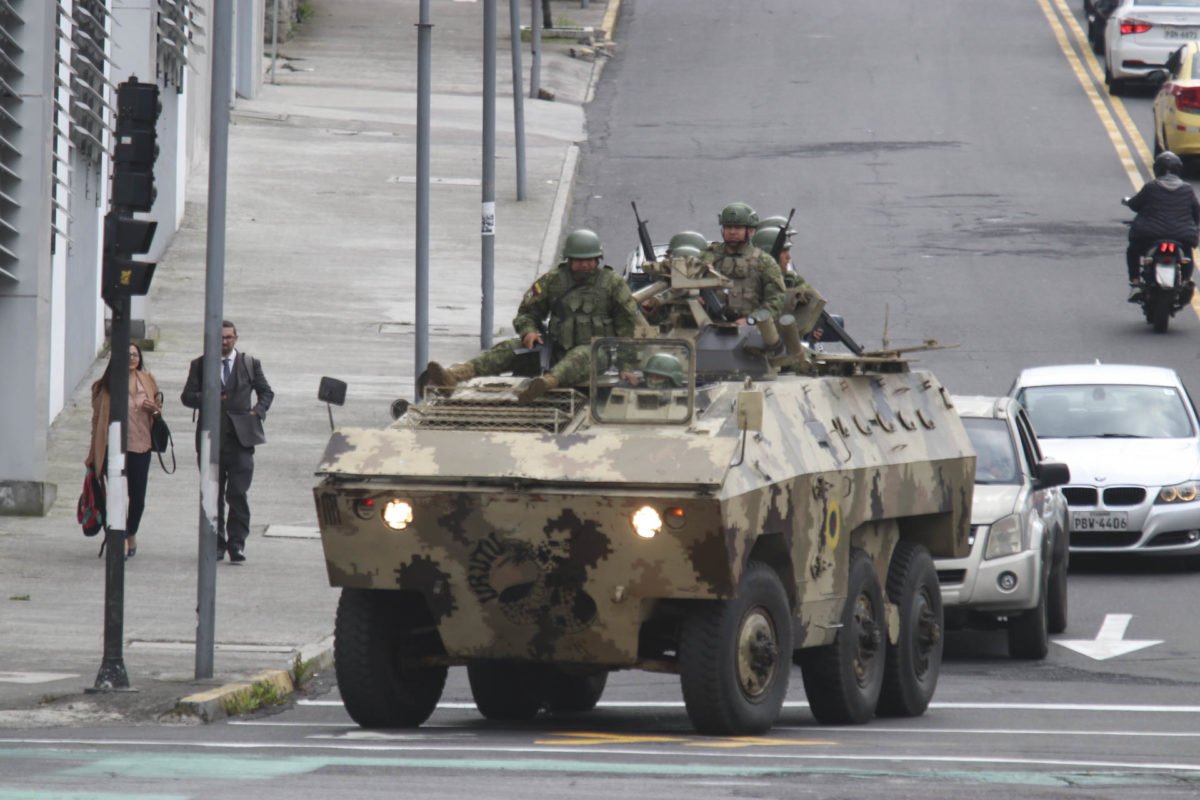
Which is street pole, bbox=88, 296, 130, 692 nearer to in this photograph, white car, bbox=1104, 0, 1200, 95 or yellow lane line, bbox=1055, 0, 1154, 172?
yellow lane line, bbox=1055, 0, 1154, 172

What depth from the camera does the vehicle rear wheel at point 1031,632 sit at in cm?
1570

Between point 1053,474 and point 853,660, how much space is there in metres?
4.21

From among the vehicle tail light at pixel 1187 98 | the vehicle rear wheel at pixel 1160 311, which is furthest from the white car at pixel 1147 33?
the vehicle rear wheel at pixel 1160 311

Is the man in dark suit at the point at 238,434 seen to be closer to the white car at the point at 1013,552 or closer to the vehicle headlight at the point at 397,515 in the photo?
the white car at the point at 1013,552

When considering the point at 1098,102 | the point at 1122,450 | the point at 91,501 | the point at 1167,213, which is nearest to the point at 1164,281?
the point at 1167,213

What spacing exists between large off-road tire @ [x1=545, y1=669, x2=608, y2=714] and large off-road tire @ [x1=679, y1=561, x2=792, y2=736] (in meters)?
1.76

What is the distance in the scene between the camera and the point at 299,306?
28.8 meters

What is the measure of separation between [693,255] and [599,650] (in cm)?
324

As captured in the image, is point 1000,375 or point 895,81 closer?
point 1000,375

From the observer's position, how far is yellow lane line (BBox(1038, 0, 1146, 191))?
36375mm

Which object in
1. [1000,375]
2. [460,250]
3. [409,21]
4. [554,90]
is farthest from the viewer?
[409,21]

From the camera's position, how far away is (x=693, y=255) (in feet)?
45.5

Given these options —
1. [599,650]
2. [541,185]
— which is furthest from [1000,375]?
[599,650]

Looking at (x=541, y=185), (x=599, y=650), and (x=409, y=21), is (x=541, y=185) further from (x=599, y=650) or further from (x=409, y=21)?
(x=599, y=650)
